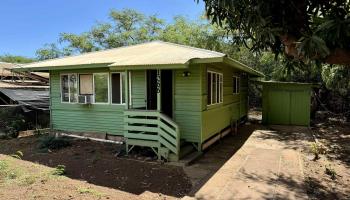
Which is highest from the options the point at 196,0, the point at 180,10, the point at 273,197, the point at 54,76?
the point at 180,10

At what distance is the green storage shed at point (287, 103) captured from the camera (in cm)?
1502

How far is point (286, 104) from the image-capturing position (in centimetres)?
1532

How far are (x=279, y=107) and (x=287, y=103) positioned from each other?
16.3 inches

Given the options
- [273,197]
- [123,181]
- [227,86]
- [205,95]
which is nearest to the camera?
[273,197]

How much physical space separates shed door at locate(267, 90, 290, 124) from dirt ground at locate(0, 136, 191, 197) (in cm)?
877

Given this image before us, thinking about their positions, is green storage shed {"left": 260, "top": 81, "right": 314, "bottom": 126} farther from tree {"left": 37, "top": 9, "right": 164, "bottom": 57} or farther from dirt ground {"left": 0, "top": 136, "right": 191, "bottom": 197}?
tree {"left": 37, "top": 9, "right": 164, "bottom": 57}

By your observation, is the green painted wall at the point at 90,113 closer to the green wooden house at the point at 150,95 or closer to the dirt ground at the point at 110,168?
the green wooden house at the point at 150,95

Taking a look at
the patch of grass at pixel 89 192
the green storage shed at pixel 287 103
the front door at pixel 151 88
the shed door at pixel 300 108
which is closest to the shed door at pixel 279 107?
the green storage shed at pixel 287 103

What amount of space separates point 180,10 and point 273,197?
27.9 m

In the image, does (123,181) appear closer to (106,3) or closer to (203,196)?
(203,196)

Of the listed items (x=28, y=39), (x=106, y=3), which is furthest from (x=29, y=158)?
(x=28, y=39)

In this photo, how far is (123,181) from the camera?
22.2 feet

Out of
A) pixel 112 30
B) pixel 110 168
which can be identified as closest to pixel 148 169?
pixel 110 168

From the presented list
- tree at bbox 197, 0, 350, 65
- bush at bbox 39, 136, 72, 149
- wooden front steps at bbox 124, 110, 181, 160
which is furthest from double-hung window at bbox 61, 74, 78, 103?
tree at bbox 197, 0, 350, 65
